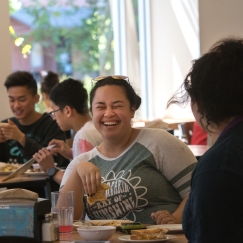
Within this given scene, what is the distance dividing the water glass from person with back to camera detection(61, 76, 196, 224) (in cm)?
19

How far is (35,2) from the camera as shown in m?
6.89

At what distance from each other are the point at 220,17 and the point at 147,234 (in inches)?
221

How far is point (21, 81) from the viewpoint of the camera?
4.82 m

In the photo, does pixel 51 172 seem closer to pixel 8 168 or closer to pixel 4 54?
pixel 8 168

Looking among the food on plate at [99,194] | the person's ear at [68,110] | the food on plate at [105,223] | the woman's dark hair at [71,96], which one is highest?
the woman's dark hair at [71,96]

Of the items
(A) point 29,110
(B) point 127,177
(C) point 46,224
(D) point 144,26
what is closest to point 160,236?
(C) point 46,224

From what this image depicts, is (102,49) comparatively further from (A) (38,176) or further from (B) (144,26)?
(A) (38,176)

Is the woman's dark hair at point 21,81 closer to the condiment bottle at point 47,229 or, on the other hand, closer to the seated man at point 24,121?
the seated man at point 24,121

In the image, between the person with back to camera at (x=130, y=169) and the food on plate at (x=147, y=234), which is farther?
the person with back to camera at (x=130, y=169)

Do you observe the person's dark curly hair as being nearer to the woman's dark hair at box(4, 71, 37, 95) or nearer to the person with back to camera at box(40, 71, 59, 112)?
the woman's dark hair at box(4, 71, 37, 95)

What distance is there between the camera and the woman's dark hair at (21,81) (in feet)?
15.8

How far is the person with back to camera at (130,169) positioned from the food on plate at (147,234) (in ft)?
1.41

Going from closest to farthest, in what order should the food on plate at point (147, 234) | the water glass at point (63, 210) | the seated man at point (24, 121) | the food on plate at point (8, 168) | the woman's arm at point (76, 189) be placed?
the food on plate at point (147, 234)
the water glass at point (63, 210)
the woman's arm at point (76, 189)
the food on plate at point (8, 168)
the seated man at point (24, 121)

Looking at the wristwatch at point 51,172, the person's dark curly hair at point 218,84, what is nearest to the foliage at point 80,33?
the wristwatch at point 51,172
